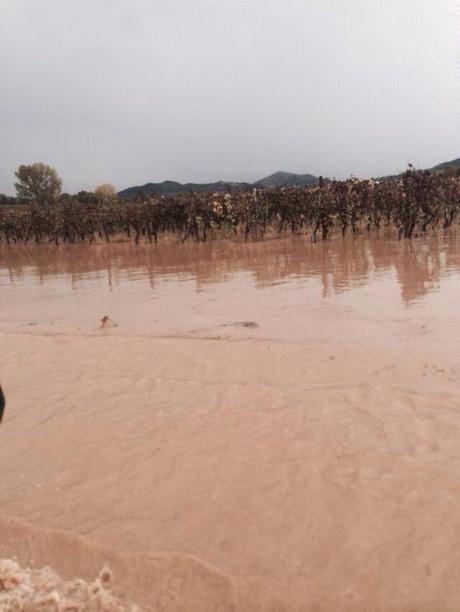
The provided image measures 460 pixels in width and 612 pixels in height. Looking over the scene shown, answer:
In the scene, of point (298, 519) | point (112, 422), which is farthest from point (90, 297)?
point (298, 519)

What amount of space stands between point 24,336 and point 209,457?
4361 millimetres

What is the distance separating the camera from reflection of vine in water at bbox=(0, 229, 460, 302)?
924 cm

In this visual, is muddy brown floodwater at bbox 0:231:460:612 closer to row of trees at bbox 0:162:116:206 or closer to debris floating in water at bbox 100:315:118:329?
debris floating in water at bbox 100:315:118:329

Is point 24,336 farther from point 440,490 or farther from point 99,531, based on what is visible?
point 440,490

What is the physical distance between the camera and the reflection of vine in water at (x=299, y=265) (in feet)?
30.3

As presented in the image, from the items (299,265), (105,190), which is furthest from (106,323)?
(105,190)

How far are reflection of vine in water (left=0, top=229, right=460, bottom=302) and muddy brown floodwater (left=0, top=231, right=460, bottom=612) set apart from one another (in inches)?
96.4

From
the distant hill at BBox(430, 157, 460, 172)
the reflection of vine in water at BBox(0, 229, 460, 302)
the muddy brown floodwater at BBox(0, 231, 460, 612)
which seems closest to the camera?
the muddy brown floodwater at BBox(0, 231, 460, 612)

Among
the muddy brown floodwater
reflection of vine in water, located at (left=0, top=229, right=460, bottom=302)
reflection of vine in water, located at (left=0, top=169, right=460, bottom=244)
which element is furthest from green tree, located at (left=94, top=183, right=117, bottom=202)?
the muddy brown floodwater

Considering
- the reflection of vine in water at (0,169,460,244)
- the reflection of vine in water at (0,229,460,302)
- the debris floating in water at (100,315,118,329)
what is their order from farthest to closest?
the reflection of vine in water at (0,169,460,244), the reflection of vine in water at (0,229,460,302), the debris floating in water at (100,315,118,329)

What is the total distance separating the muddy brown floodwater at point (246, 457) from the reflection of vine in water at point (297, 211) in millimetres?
13077

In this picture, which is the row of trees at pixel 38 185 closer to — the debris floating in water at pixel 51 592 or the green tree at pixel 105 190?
the green tree at pixel 105 190

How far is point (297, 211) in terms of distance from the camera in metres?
22.3

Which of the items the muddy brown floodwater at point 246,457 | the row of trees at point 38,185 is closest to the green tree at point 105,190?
the row of trees at point 38,185
